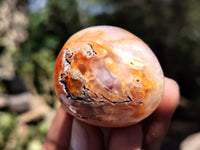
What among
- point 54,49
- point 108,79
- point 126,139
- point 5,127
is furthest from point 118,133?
point 54,49

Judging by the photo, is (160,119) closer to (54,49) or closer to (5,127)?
(5,127)

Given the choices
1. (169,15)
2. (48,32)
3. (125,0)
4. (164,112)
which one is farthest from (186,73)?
(164,112)

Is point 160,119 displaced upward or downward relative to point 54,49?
upward

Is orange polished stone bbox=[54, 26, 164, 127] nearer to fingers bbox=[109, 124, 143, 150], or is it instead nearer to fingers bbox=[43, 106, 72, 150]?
fingers bbox=[109, 124, 143, 150]

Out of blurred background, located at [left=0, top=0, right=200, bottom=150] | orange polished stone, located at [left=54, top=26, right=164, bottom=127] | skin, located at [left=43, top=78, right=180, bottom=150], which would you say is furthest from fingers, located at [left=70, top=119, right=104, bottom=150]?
blurred background, located at [left=0, top=0, right=200, bottom=150]

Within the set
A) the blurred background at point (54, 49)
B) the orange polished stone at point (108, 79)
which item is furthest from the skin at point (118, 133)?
the blurred background at point (54, 49)

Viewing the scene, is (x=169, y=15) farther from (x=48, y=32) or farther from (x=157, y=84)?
(x=157, y=84)

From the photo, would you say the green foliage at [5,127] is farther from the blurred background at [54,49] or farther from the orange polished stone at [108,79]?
the orange polished stone at [108,79]
